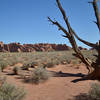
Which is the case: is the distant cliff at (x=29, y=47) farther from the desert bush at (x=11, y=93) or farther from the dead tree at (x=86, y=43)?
the desert bush at (x=11, y=93)

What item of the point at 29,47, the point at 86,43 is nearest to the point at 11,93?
the point at 86,43

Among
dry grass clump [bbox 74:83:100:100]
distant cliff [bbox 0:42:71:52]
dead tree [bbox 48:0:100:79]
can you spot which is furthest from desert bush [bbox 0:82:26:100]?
distant cliff [bbox 0:42:71:52]

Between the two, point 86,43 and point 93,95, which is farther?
point 86,43

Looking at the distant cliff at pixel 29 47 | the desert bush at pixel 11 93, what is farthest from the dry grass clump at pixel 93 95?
the distant cliff at pixel 29 47

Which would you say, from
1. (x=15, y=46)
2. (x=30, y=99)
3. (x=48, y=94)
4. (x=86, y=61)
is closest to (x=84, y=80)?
(x=86, y=61)

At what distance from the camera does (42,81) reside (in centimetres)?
685

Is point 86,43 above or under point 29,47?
under

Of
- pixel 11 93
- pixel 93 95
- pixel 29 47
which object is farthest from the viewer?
pixel 29 47

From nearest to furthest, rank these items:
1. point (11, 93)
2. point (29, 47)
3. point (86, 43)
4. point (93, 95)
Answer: point (11, 93), point (93, 95), point (86, 43), point (29, 47)

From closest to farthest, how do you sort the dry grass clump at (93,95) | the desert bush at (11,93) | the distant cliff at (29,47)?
the desert bush at (11,93)
the dry grass clump at (93,95)
the distant cliff at (29,47)

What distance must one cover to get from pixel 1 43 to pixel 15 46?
12.8 m

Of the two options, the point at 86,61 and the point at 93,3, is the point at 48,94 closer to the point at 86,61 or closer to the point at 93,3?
the point at 86,61

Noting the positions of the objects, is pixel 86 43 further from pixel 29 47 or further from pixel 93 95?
pixel 29 47

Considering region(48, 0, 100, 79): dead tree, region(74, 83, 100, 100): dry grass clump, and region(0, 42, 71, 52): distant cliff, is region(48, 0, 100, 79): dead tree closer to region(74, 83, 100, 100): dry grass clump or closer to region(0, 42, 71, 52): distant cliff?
region(74, 83, 100, 100): dry grass clump
